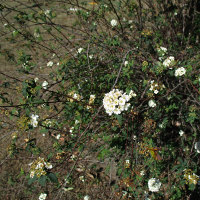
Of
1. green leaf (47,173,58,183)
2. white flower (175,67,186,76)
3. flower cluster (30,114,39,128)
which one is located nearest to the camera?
green leaf (47,173,58,183)

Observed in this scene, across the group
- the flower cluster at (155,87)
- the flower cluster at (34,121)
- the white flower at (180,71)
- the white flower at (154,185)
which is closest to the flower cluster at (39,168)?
the flower cluster at (34,121)

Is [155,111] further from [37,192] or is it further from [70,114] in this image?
[37,192]

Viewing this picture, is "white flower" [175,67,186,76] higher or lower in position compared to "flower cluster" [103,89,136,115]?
higher

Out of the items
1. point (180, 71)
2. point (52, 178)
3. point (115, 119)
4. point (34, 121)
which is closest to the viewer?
point (52, 178)

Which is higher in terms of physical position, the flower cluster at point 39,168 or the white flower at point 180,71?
the white flower at point 180,71

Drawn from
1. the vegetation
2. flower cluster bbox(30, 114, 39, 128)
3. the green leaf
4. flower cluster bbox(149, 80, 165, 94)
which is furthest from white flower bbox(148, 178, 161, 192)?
flower cluster bbox(30, 114, 39, 128)

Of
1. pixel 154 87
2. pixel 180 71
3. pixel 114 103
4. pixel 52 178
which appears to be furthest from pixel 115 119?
pixel 52 178

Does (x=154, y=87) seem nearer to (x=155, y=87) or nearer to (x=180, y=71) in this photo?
(x=155, y=87)

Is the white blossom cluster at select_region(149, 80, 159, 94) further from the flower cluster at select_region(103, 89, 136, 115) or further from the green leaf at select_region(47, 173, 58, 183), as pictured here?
the green leaf at select_region(47, 173, 58, 183)

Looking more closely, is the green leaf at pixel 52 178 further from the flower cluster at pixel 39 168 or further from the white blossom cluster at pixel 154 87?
the white blossom cluster at pixel 154 87

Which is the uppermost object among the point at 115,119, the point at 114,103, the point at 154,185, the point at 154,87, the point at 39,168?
the point at 114,103

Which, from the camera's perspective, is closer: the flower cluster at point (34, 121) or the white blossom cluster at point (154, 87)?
the flower cluster at point (34, 121)

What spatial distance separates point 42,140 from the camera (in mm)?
3750

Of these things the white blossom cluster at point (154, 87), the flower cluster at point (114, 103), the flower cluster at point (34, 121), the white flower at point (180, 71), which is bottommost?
the flower cluster at point (34, 121)
